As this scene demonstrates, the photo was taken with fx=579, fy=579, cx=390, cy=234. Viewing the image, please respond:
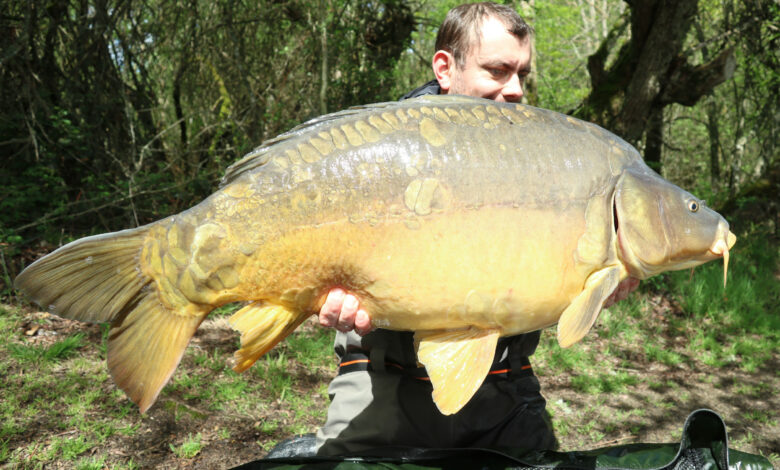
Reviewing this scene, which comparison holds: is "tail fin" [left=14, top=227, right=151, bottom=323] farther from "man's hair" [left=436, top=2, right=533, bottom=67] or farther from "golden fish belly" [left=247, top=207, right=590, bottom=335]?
"man's hair" [left=436, top=2, right=533, bottom=67]

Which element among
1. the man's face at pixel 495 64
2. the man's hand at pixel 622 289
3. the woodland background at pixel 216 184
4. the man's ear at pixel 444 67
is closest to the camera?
the man's hand at pixel 622 289

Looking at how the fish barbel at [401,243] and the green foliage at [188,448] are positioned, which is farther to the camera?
the green foliage at [188,448]

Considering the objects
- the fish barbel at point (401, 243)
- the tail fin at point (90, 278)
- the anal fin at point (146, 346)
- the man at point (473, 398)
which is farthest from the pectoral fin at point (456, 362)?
the tail fin at point (90, 278)

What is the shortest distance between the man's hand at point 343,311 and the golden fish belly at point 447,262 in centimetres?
6

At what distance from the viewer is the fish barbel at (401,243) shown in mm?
1238

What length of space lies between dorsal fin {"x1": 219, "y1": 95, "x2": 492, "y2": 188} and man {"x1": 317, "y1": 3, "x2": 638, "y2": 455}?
47 centimetres

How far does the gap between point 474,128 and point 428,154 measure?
0.13 meters

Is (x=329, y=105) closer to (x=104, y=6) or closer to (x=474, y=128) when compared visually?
(x=104, y=6)

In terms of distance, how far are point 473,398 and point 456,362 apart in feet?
1.82

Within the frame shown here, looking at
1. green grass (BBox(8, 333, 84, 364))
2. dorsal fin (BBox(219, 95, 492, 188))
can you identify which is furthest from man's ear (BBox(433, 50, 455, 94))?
green grass (BBox(8, 333, 84, 364))

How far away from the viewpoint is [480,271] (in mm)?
1270

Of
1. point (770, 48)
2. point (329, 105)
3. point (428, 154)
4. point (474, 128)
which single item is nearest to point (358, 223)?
point (428, 154)

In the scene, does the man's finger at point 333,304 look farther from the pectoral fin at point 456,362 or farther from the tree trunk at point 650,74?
the tree trunk at point 650,74

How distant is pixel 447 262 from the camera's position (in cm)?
127
